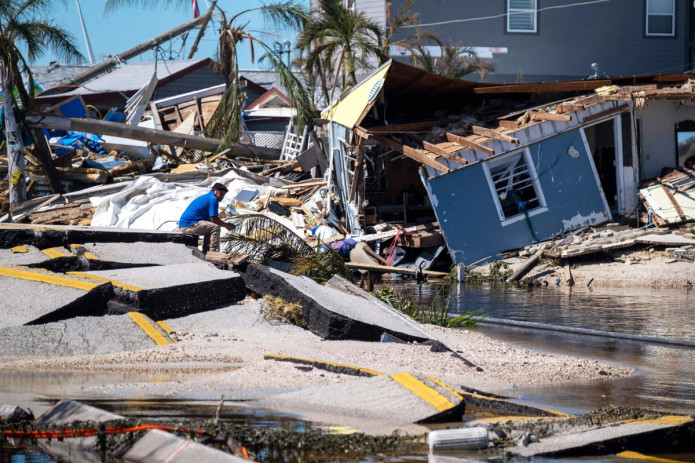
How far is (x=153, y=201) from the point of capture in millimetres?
21859

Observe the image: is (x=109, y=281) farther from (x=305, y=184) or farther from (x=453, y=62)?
(x=453, y=62)

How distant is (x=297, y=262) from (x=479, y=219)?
825 centimetres

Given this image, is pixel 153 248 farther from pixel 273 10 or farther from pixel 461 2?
pixel 461 2

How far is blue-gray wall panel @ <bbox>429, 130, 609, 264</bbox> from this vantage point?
19438 mm

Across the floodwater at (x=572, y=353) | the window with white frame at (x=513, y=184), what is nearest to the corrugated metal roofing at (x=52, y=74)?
the window with white frame at (x=513, y=184)

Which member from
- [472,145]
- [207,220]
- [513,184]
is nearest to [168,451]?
[207,220]

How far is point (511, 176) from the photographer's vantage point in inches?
792

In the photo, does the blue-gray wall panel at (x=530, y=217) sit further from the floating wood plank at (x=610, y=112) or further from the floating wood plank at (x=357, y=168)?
the floating wood plank at (x=357, y=168)

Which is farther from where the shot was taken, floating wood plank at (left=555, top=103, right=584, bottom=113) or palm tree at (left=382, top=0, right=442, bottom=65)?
palm tree at (left=382, top=0, right=442, bottom=65)

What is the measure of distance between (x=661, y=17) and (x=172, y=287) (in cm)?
2803

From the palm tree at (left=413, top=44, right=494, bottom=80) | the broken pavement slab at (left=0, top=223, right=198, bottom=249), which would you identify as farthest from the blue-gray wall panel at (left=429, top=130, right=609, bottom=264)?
the palm tree at (left=413, top=44, right=494, bottom=80)

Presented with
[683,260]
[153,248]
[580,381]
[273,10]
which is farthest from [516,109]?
[580,381]

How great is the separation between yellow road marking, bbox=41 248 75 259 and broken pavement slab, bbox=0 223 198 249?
28cm

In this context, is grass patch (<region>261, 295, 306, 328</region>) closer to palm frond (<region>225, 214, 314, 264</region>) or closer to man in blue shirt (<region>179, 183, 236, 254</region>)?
palm frond (<region>225, 214, 314, 264</region>)
